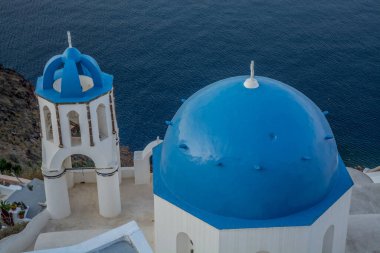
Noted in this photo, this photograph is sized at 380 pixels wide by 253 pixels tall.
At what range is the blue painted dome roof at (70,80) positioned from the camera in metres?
22.4

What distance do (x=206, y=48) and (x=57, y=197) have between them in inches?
1600

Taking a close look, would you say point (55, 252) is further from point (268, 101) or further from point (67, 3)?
point (67, 3)

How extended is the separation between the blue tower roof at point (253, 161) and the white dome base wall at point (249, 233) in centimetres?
28

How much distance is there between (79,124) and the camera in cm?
2341

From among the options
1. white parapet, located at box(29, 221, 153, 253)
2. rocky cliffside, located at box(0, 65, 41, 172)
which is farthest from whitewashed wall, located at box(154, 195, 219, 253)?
rocky cliffside, located at box(0, 65, 41, 172)

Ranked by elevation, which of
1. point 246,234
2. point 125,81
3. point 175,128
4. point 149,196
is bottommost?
point 125,81

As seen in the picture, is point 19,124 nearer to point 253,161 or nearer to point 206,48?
point 206,48

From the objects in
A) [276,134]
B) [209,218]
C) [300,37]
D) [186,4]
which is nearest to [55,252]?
[209,218]

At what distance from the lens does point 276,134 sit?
60.0 ft

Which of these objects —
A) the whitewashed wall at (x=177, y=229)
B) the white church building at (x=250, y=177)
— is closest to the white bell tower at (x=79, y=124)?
the white church building at (x=250, y=177)

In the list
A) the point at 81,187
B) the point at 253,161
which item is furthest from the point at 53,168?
the point at 253,161

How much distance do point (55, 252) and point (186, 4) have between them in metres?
56.9

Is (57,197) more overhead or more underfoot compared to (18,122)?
more overhead

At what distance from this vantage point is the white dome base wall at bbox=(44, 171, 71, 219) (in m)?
24.4
